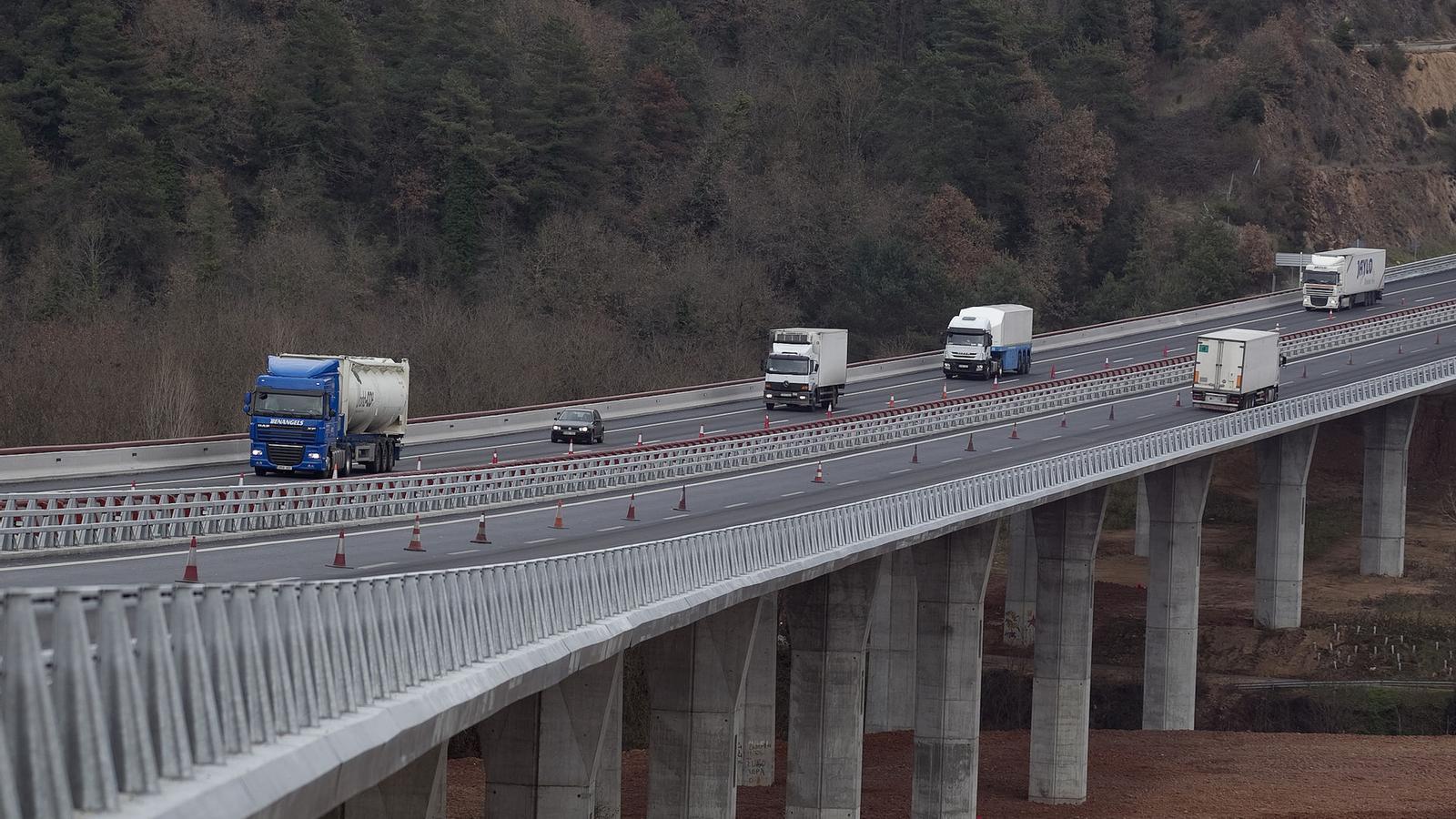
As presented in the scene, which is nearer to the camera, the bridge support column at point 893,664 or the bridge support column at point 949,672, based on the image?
the bridge support column at point 949,672

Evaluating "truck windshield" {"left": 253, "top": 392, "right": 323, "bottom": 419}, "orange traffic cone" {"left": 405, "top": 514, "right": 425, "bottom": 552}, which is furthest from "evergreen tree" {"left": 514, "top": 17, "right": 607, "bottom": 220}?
"orange traffic cone" {"left": 405, "top": 514, "right": 425, "bottom": 552}

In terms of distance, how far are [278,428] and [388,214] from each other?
67.9 m

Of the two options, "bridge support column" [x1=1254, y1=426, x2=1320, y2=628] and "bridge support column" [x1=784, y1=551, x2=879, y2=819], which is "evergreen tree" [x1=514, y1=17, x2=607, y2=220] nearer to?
"bridge support column" [x1=1254, y1=426, x2=1320, y2=628]

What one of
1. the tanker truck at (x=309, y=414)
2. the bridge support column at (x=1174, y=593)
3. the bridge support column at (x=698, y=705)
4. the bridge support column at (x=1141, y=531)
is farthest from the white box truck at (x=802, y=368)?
the bridge support column at (x=698, y=705)

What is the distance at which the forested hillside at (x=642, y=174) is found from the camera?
322 feet

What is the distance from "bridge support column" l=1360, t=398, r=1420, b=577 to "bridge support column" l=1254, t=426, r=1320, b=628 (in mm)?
7274

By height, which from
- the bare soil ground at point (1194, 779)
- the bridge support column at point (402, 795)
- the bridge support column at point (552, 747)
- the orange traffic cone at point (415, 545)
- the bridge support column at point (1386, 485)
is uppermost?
the bridge support column at point (402, 795)

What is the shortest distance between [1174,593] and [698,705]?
31.7m

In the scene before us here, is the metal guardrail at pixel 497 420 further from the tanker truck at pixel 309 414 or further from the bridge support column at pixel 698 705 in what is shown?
the bridge support column at pixel 698 705

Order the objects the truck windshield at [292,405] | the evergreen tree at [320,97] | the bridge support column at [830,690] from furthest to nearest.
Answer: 1. the evergreen tree at [320,97]
2. the truck windshield at [292,405]
3. the bridge support column at [830,690]

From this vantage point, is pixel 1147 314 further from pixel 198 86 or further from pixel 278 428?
pixel 278 428

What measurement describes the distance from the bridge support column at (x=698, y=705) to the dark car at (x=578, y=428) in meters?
28.3

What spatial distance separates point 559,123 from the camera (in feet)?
390

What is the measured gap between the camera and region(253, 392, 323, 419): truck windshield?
53.1 m
